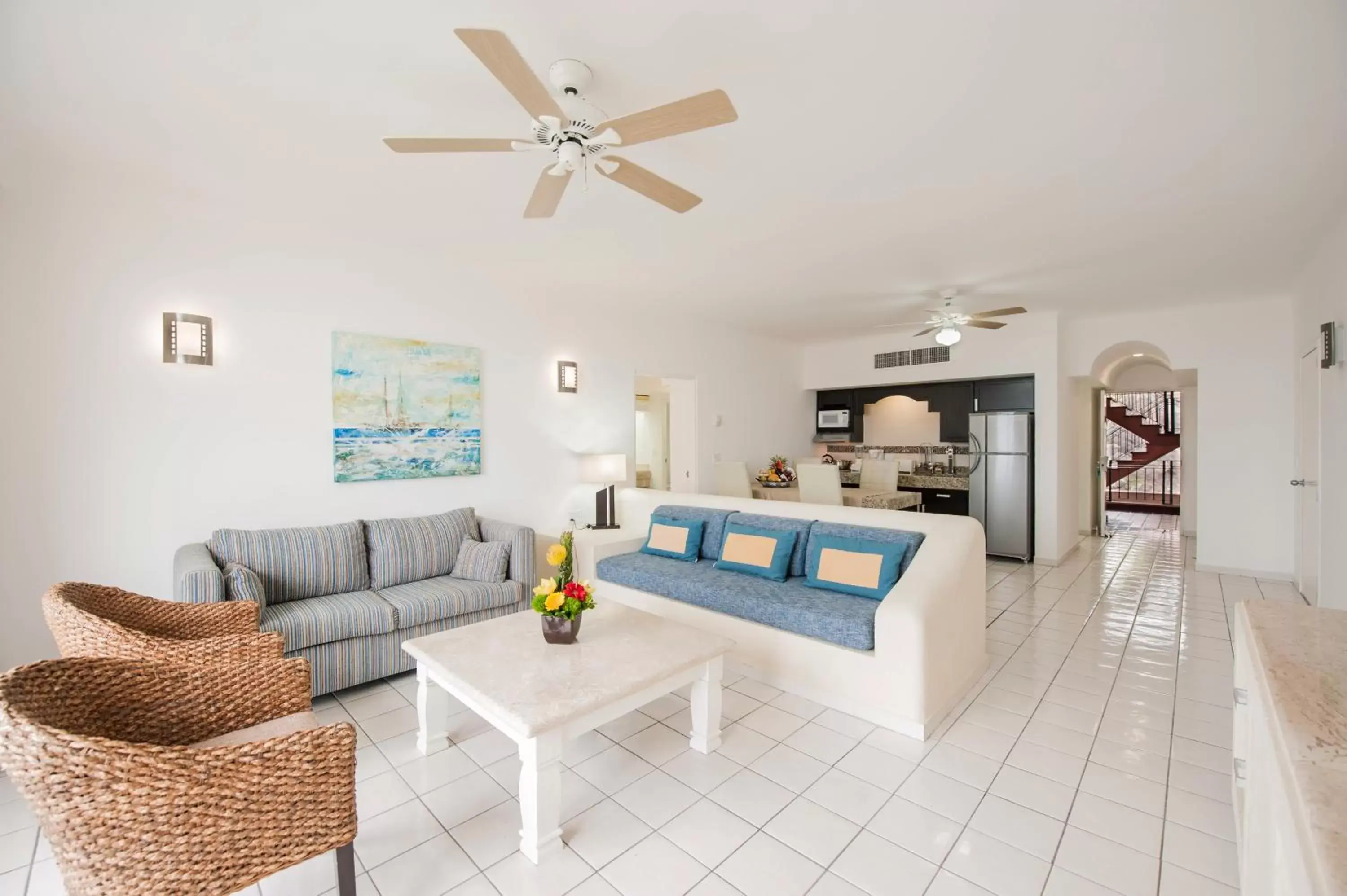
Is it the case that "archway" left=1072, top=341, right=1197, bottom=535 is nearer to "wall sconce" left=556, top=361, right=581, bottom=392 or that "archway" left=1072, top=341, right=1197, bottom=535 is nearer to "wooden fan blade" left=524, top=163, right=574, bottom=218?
"wall sconce" left=556, top=361, right=581, bottom=392

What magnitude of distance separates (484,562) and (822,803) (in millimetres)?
2403

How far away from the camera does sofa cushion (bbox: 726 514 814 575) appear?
365 cm

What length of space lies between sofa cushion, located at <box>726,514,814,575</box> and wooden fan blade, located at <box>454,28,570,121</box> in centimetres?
267

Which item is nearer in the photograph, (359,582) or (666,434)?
(359,582)

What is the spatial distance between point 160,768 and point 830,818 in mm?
1964

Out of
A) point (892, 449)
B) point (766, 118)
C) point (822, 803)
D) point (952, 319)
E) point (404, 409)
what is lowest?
point (822, 803)

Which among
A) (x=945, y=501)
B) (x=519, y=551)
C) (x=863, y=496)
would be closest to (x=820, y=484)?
(x=863, y=496)

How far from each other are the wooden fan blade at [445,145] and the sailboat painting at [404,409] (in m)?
2.18

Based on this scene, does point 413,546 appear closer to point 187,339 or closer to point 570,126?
point 187,339

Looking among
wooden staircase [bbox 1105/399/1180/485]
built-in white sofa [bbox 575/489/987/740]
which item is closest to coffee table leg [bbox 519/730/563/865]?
built-in white sofa [bbox 575/489/987/740]

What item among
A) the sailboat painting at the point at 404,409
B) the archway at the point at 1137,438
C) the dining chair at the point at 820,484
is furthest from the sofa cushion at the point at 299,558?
the archway at the point at 1137,438

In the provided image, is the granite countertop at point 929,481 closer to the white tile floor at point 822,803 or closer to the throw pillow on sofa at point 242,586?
the white tile floor at point 822,803

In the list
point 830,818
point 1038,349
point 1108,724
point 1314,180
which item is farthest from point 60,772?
point 1038,349

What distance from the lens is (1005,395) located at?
6.52 meters
